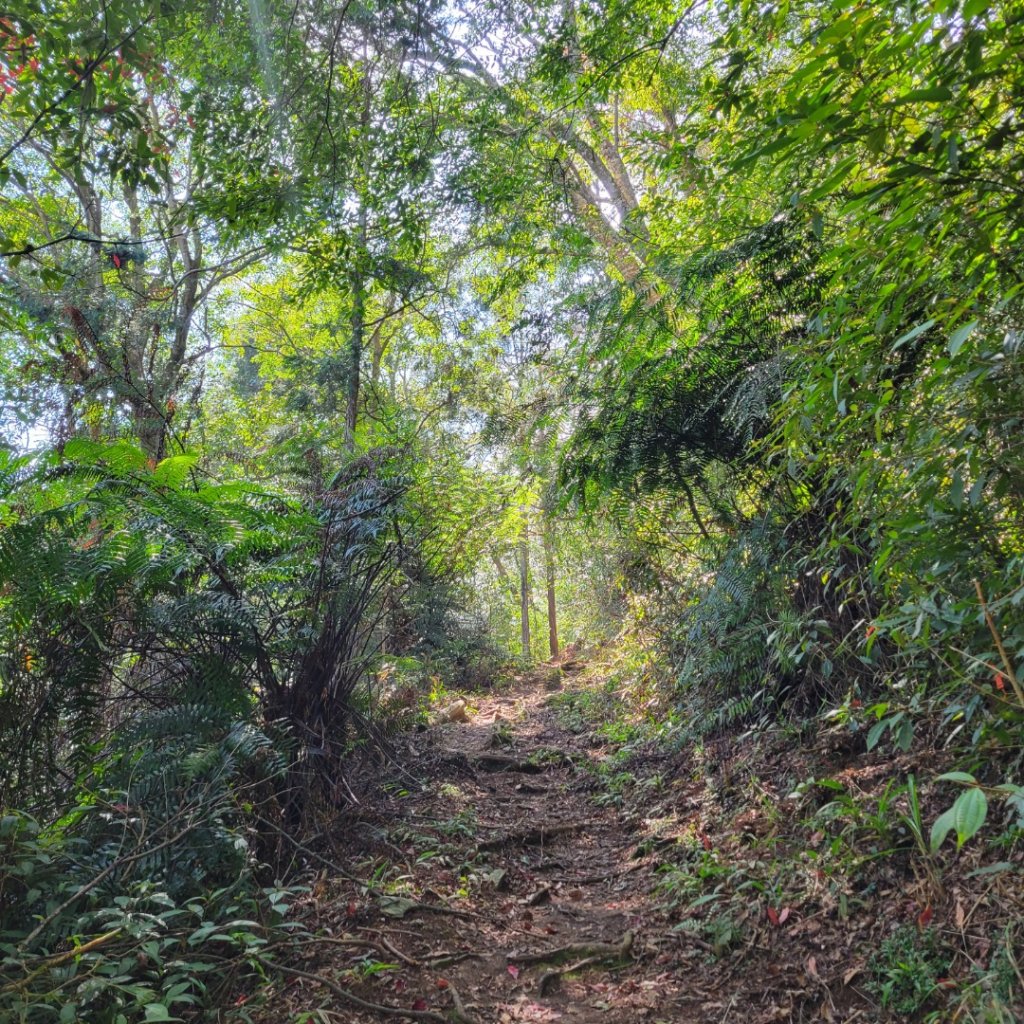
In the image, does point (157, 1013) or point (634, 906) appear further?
point (634, 906)

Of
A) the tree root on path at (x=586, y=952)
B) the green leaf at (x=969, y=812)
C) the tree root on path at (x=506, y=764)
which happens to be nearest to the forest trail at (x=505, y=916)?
the tree root on path at (x=586, y=952)

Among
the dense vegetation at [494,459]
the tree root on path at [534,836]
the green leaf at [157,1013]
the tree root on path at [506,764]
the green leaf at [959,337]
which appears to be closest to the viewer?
the green leaf at [959,337]

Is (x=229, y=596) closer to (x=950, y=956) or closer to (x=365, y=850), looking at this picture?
(x=365, y=850)

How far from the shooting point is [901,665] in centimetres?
320

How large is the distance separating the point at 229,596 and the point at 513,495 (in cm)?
383

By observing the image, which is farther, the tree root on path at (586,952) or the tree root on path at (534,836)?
the tree root on path at (534,836)

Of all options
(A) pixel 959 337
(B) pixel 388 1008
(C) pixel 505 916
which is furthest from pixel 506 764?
(A) pixel 959 337

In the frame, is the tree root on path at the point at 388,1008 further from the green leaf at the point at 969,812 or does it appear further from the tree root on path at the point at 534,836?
the green leaf at the point at 969,812

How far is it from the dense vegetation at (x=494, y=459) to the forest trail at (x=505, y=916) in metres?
0.40

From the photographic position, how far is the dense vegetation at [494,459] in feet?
6.46

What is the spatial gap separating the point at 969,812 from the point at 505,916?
2967 millimetres

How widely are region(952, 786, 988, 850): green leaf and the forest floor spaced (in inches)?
55.5

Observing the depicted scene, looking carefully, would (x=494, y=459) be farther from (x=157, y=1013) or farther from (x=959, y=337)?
(x=959, y=337)

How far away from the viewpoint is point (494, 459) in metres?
8.27
